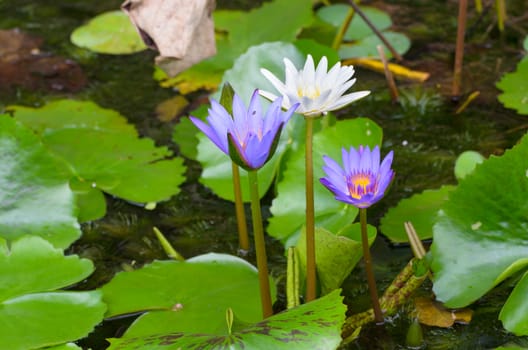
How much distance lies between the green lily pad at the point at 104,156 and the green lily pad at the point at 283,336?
0.57 meters

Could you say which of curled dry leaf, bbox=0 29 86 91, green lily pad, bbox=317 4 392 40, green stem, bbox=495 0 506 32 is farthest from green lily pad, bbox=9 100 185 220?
green stem, bbox=495 0 506 32

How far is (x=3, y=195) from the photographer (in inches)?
53.7

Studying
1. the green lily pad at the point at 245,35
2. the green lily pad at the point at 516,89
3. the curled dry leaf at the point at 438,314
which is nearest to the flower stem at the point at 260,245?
the curled dry leaf at the point at 438,314

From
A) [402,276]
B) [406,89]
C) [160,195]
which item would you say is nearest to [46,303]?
[160,195]

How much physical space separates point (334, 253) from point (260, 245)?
5.4 inches

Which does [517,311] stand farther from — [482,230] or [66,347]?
[66,347]

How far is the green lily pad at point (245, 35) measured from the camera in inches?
78.5

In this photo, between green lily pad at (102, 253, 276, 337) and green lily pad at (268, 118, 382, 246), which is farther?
green lily pad at (268, 118, 382, 246)

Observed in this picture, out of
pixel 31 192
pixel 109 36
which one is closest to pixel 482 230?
pixel 31 192

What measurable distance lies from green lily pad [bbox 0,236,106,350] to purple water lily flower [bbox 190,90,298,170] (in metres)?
0.39

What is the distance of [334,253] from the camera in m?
1.14

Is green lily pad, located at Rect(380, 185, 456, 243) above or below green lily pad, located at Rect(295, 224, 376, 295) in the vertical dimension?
below

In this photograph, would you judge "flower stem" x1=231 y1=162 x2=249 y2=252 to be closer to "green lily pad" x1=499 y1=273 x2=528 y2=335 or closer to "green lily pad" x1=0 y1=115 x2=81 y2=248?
"green lily pad" x1=0 y1=115 x2=81 y2=248

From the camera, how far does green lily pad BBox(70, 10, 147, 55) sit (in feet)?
7.17
